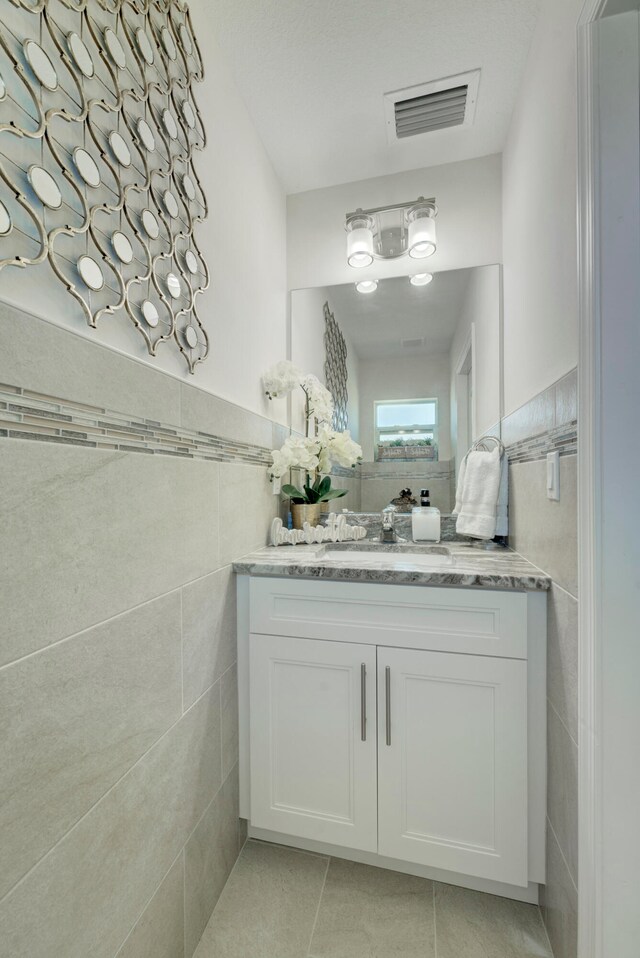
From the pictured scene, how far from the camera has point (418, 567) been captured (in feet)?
3.62

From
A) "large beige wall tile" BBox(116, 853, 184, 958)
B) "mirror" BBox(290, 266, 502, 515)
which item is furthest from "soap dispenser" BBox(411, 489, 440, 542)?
"large beige wall tile" BBox(116, 853, 184, 958)

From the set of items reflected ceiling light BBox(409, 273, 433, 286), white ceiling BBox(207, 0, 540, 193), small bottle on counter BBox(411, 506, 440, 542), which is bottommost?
small bottle on counter BBox(411, 506, 440, 542)

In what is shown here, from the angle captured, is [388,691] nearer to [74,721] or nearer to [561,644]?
[561,644]

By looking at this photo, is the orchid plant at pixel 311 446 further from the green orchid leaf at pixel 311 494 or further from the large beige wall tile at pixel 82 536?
the large beige wall tile at pixel 82 536

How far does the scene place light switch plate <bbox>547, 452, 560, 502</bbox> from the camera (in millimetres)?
928

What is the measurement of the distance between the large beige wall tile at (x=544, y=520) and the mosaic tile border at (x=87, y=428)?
884 mm

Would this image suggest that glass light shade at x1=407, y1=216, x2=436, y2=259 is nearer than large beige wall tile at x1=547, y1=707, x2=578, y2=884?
No

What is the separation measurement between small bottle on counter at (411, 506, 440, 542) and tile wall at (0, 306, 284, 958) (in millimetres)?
796

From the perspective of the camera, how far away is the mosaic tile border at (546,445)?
85 cm

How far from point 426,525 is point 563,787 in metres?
0.86

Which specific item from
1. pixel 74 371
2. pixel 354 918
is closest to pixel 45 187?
pixel 74 371

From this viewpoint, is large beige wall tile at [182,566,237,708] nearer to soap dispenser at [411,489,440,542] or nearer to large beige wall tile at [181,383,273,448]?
large beige wall tile at [181,383,273,448]

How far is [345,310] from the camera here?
178cm

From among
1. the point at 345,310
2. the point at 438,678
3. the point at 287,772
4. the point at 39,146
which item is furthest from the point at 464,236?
the point at 287,772
